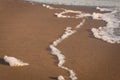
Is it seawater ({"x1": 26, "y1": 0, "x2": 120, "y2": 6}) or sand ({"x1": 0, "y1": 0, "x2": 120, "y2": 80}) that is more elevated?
sand ({"x1": 0, "y1": 0, "x2": 120, "y2": 80})

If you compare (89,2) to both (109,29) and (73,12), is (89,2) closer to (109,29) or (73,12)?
(73,12)

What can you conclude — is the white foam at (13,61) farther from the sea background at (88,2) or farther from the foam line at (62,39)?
the sea background at (88,2)

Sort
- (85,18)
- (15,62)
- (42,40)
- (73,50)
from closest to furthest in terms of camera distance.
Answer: (15,62) < (73,50) < (42,40) < (85,18)

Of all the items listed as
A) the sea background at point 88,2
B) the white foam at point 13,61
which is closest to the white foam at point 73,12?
the sea background at point 88,2

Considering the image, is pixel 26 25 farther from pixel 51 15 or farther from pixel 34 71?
pixel 34 71

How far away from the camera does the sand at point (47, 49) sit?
6449mm

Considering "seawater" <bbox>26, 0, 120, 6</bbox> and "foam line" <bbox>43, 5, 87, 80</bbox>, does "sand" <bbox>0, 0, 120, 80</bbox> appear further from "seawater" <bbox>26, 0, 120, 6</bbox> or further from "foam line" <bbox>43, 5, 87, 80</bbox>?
"seawater" <bbox>26, 0, 120, 6</bbox>

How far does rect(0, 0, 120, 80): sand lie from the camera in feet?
21.2

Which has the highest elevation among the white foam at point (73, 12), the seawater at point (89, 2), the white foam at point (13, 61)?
the white foam at point (13, 61)

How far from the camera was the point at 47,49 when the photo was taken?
784 centimetres

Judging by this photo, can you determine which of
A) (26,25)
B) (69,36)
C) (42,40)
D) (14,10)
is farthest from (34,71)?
(14,10)

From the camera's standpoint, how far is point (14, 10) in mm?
12461

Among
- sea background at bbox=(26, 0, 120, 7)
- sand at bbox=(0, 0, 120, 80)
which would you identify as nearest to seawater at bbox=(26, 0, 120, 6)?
sea background at bbox=(26, 0, 120, 7)

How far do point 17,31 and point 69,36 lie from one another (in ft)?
4.08
